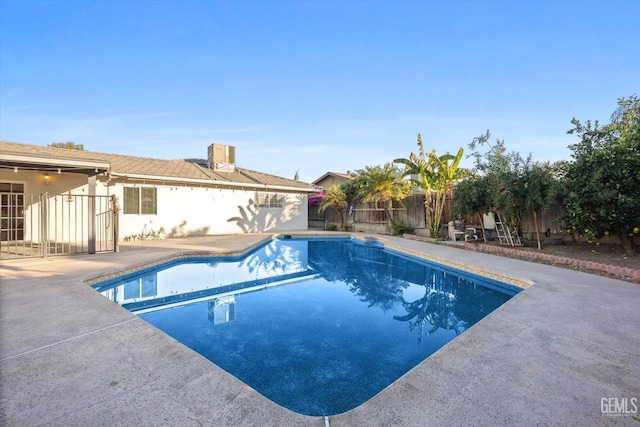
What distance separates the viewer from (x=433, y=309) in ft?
18.9

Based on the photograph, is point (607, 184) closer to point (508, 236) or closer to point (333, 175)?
point (508, 236)

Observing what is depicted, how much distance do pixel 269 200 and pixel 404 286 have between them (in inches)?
480

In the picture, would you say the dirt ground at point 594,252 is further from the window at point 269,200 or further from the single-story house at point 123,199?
the single-story house at point 123,199

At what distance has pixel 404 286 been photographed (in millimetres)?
7488

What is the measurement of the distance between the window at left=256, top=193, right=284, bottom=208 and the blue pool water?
26.7ft

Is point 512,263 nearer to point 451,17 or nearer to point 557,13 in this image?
point 557,13

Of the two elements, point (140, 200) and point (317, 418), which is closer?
point (317, 418)

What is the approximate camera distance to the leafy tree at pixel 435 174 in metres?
13.2

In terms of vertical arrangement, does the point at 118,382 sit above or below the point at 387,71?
below

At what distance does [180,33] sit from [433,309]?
1297 centimetres

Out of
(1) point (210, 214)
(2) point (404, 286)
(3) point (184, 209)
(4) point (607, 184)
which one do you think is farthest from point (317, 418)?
(1) point (210, 214)

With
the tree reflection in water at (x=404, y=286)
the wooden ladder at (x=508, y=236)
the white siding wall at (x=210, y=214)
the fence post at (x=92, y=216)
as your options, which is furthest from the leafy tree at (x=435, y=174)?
the fence post at (x=92, y=216)

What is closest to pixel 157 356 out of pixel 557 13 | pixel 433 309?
pixel 433 309

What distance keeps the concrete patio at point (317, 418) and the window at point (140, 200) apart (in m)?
9.06
